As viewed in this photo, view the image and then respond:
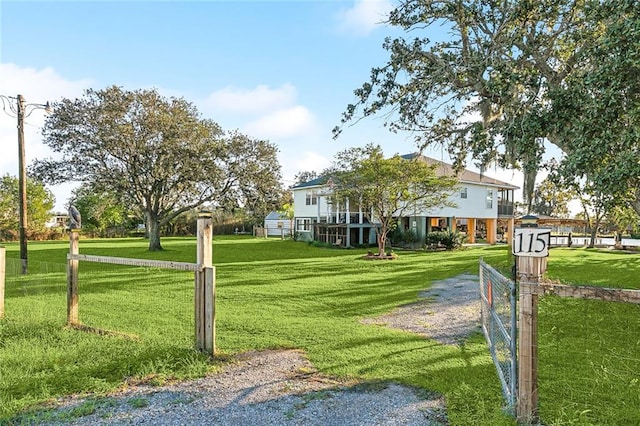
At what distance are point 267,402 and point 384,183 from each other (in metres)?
15.7

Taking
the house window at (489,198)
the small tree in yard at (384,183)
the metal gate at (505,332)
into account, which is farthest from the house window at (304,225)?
the metal gate at (505,332)

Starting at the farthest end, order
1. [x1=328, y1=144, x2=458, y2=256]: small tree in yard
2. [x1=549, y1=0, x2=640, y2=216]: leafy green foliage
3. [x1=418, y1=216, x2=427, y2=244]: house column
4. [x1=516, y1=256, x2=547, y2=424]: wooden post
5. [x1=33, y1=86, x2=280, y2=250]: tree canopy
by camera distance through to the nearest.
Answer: [x1=418, y1=216, x2=427, y2=244]: house column → [x1=33, y1=86, x2=280, y2=250]: tree canopy → [x1=328, y1=144, x2=458, y2=256]: small tree in yard → [x1=549, y1=0, x2=640, y2=216]: leafy green foliage → [x1=516, y1=256, x2=547, y2=424]: wooden post

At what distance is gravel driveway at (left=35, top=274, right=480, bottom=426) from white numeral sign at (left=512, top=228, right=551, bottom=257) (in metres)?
1.36

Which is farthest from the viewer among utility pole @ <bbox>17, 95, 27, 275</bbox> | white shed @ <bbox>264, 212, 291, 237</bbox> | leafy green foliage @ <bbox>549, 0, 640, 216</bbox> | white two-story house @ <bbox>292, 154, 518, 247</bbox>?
white shed @ <bbox>264, 212, 291, 237</bbox>

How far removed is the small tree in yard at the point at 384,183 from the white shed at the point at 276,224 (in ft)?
81.7

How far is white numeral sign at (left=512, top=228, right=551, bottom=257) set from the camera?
108 inches

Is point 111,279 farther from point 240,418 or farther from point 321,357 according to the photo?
point 240,418

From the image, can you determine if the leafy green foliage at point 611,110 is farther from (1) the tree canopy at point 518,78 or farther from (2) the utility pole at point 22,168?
(2) the utility pole at point 22,168

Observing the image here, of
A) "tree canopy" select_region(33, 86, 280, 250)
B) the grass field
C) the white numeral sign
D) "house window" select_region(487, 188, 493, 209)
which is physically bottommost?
the grass field

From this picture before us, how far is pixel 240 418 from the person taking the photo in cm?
317

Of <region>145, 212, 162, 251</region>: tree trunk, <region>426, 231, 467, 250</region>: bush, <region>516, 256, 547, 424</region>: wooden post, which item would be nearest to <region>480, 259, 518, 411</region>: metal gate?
<region>516, 256, 547, 424</region>: wooden post

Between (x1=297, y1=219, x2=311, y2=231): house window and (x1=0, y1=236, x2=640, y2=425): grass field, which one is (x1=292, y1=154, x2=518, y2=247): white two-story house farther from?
(x1=0, y1=236, x2=640, y2=425): grass field

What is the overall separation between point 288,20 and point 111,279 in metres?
8.01

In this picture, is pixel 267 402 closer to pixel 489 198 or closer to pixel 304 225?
pixel 489 198
